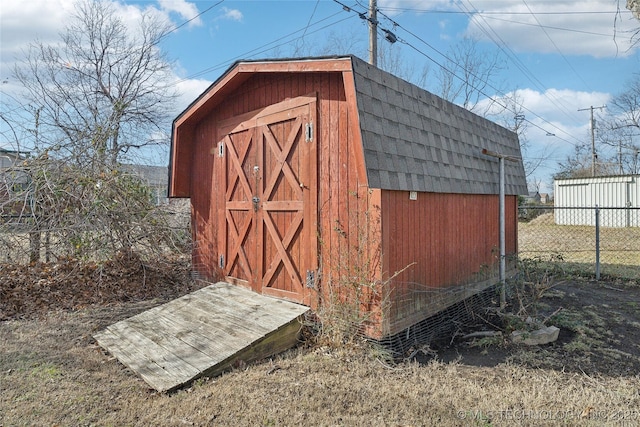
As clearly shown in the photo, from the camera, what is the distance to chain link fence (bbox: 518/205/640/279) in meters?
8.19

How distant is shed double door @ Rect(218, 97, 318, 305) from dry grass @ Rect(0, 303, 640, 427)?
1127 millimetres

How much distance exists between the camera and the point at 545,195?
36625mm

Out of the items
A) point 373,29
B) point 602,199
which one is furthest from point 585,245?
point 373,29

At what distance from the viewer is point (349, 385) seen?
3.20 meters

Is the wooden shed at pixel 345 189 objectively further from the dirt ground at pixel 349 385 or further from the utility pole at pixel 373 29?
the utility pole at pixel 373 29

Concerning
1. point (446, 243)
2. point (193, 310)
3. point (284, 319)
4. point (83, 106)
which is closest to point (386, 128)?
point (446, 243)

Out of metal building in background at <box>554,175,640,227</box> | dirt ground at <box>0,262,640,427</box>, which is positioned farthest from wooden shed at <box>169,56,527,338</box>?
metal building in background at <box>554,175,640,227</box>

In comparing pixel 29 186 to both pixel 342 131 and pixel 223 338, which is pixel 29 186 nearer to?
pixel 223 338

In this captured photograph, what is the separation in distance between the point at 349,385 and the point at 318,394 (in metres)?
0.30

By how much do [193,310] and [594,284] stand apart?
23.8 feet

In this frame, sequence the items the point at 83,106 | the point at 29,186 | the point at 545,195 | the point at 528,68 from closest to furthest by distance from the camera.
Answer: the point at 29,186 < the point at 83,106 < the point at 528,68 < the point at 545,195

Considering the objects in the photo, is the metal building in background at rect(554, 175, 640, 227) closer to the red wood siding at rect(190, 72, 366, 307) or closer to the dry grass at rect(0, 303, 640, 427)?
the red wood siding at rect(190, 72, 366, 307)

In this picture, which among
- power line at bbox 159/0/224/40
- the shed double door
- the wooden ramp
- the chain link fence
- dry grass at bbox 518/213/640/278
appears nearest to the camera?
the wooden ramp

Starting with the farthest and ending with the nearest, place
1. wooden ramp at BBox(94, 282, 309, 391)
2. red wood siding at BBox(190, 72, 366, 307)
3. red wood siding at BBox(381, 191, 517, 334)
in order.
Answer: red wood siding at BBox(190, 72, 366, 307)
red wood siding at BBox(381, 191, 517, 334)
wooden ramp at BBox(94, 282, 309, 391)
